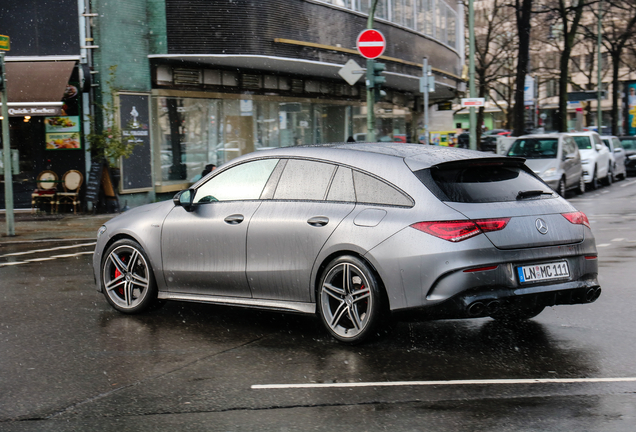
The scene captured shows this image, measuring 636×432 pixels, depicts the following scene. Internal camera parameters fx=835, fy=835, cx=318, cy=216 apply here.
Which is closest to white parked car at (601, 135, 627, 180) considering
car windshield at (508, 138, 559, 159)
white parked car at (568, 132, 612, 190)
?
white parked car at (568, 132, 612, 190)

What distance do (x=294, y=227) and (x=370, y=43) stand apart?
12382mm

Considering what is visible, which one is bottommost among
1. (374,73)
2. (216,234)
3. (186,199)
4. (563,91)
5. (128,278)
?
(128,278)

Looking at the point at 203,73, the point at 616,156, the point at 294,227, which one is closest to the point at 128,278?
the point at 294,227

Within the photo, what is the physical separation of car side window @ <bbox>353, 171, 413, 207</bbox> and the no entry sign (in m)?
12.2

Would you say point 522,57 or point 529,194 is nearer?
point 529,194

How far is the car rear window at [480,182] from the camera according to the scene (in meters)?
5.84

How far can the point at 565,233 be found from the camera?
604cm

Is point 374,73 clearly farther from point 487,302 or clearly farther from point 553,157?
point 487,302

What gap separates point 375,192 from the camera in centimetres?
609

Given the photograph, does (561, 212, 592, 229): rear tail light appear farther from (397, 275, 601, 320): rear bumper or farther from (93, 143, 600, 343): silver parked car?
(397, 275, 601, 320): rear bumper

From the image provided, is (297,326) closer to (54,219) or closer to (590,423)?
(590,423)

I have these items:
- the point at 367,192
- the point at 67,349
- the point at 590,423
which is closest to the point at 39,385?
the point at 67,349

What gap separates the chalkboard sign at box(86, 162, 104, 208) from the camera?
1936 cm

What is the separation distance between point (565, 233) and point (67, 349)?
3749 millimetres
